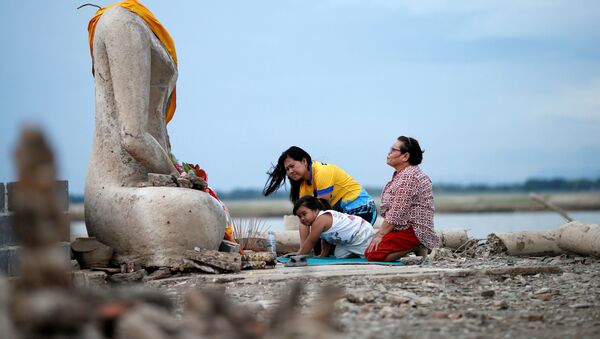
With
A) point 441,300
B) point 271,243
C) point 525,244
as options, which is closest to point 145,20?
point 271,243

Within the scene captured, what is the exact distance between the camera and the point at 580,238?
9.86 metres

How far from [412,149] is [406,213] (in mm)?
750

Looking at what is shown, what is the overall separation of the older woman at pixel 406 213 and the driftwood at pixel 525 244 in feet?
5.62

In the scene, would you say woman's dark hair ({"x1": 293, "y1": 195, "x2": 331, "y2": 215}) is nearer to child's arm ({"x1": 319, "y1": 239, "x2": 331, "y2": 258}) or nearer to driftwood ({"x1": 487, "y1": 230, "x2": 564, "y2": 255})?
child's arm ({"x1": 319, "y1": 239, "x2": 331, "y2": 258})

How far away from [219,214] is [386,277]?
1941mm

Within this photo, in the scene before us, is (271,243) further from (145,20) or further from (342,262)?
(145,20)

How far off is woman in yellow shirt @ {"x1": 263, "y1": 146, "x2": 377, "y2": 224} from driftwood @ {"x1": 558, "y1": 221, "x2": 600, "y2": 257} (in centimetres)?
242

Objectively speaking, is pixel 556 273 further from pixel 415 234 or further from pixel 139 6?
pixel 139 6

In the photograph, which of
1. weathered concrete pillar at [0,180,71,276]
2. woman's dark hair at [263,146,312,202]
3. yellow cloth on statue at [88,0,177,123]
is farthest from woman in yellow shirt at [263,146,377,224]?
weathered concrete pillar at [0,180,71,276]

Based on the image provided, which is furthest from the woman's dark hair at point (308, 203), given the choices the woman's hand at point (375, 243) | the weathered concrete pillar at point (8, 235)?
the weathered concrete pillar at point (8, 235)

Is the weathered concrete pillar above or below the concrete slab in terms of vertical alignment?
above

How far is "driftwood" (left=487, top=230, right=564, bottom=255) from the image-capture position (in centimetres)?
1055

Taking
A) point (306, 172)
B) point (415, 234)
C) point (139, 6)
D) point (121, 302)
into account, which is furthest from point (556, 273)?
point (121, 302)

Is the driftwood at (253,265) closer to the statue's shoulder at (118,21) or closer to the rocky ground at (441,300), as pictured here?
the rocky ground at (441,300)
